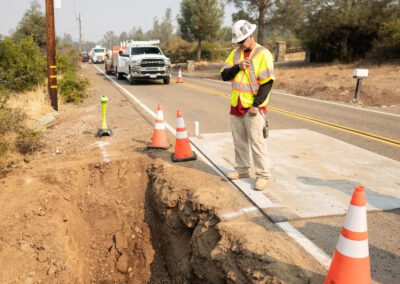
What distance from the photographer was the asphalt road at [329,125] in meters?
3.65

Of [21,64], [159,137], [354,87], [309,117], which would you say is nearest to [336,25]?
[354,87]

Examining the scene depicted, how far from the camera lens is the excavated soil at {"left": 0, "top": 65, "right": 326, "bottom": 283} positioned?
363 cm

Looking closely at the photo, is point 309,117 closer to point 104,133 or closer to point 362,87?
point 104,133

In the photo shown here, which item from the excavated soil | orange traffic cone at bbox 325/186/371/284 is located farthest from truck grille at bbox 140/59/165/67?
orange traffic cone at bbox 325/186/371/284

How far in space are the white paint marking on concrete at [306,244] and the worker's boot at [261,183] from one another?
934mm

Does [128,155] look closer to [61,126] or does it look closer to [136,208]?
[136,208]

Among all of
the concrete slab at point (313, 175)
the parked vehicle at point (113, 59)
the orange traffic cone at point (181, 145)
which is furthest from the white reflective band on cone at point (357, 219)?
the parked vehicle at point (113, 59)

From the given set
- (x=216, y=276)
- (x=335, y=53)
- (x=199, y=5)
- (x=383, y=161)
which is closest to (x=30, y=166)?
(x=216, y=276)

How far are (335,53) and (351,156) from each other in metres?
24.3

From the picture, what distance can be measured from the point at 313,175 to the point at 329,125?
4253mm

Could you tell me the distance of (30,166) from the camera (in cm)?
636

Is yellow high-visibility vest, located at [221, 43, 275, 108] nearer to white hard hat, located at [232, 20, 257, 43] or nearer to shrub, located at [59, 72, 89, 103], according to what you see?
white hard hat, located at [232, 20, 257, 43]

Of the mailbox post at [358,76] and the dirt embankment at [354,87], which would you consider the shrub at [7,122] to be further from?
the dirt embankment at [354,87]

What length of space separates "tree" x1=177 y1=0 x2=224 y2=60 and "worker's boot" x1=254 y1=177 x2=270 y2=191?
141 ft
